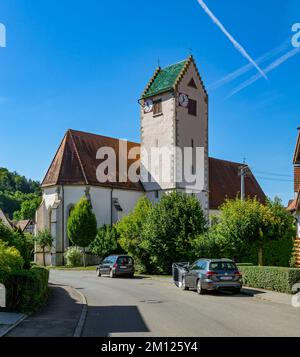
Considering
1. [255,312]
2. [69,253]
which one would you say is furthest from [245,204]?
[69,253]

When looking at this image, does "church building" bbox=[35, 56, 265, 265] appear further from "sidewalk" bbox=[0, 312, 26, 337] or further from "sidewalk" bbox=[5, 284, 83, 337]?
"sidewalk" bbox=[0, 312, 26, 337]

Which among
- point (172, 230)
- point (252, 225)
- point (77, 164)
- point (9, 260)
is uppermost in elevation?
point (77, 164)

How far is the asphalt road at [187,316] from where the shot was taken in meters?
11.5

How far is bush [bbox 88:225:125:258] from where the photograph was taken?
45.7 m

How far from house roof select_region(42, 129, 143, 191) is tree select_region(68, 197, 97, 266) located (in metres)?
3.28

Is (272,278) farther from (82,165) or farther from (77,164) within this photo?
(77,164)

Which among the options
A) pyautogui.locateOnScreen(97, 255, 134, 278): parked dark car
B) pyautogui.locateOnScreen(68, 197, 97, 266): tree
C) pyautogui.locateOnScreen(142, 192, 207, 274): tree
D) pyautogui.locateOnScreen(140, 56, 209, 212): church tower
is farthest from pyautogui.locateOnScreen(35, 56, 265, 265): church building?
pyautogui.locateOnScreen(142, 192, 207, 274): tree

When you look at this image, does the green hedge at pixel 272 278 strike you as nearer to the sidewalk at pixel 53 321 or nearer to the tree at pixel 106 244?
the sidewalk at pixel 53 321

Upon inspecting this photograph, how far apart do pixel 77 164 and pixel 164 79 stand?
13619 mm

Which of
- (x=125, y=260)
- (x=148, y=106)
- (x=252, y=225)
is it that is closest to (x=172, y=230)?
(x=125, y=260)

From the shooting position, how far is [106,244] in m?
45.9

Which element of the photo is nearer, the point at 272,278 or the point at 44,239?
the point at 272,278

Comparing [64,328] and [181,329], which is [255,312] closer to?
[181,329]
